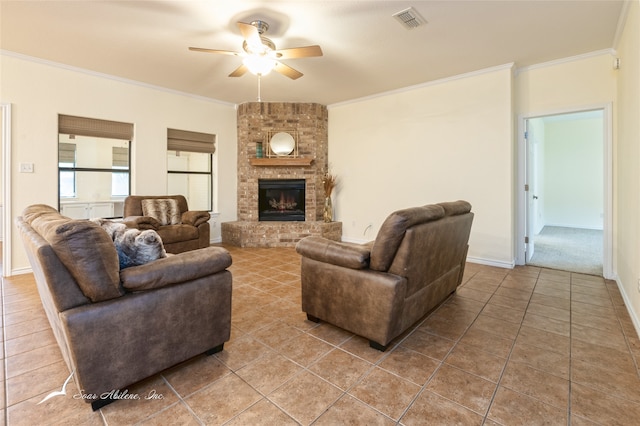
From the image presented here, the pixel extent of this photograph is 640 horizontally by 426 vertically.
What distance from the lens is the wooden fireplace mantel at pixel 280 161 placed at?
215 inches

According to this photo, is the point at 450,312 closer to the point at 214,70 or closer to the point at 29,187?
the point at 214,70

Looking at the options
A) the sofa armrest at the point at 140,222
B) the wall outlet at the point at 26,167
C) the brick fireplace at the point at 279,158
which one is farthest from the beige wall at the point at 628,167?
the wall outlet at the point at 26,167

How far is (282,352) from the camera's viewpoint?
1.97 m

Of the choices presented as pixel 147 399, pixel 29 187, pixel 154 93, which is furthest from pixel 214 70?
pixel 147 399

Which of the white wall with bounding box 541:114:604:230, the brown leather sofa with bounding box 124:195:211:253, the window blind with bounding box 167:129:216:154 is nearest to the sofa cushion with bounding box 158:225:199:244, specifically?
the brown leather sofa with bounding box 124:195:211:253

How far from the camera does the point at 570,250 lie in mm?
4969

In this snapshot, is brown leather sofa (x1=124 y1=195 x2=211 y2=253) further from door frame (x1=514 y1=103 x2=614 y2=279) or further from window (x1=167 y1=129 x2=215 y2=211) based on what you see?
door frame (x1=514 y1=103 x2=614 y2=279)

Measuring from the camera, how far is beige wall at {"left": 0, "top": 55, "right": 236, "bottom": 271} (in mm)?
3598

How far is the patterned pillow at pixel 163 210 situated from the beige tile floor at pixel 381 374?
6.04 ft

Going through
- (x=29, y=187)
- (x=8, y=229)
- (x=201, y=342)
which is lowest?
(x=201, y=342)

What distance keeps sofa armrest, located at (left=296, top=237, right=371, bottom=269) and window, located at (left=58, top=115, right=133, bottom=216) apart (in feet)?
12.2

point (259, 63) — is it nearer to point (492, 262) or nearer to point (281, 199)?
point (281, 199)

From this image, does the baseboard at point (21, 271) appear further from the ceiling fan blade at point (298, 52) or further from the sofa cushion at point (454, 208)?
the sofa cushion at point (454, 208)

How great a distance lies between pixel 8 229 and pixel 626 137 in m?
6.63
